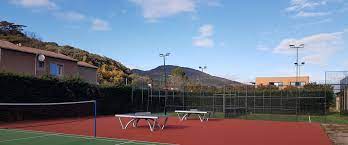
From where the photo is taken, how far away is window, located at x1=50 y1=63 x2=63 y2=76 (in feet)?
130

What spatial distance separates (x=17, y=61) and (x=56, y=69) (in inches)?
219

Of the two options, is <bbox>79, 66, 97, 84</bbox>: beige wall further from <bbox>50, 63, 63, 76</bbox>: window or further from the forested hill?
the forested hill

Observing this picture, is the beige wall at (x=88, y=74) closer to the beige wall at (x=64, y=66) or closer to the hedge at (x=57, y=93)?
the beige wall at (x=64, y=66)

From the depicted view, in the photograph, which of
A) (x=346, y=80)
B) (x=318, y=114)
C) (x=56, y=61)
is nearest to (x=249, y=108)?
(x=318, y=114)

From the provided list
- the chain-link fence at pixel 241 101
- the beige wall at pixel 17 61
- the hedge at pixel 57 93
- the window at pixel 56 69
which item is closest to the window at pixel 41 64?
the beige wall at pixel 17 61

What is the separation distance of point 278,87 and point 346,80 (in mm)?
6634

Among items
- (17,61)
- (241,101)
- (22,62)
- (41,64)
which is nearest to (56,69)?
(41,64)

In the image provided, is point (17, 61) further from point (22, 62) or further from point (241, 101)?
point (241, 101)

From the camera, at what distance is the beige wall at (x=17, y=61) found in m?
33.9

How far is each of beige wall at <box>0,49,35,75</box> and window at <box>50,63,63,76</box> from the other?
8.02ft

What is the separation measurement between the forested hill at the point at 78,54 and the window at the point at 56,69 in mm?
22519

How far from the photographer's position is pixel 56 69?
134 ft

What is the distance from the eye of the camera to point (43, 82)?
Answer: 2408 cm

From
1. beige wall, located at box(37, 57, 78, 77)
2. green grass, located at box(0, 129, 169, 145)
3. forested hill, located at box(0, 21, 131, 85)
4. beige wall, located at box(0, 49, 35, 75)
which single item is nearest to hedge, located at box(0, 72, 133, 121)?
green grass, located at box(0, 129, 169, 145)
